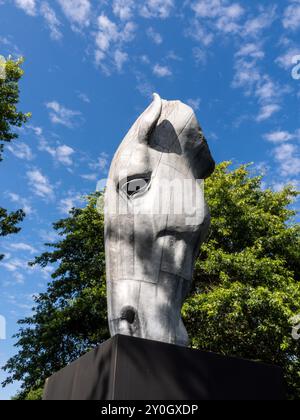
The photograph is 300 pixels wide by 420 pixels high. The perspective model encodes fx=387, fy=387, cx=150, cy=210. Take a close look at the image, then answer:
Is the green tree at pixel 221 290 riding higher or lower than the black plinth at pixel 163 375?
higher

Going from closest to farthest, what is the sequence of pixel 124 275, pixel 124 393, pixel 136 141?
pixel 124 393 → pixel 124 275 → pixel 136 141

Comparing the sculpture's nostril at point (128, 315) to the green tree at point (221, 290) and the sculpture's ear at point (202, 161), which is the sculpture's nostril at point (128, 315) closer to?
the sculpture's ear at point (202, 161)

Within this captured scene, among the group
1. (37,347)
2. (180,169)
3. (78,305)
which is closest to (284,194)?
(78,305)

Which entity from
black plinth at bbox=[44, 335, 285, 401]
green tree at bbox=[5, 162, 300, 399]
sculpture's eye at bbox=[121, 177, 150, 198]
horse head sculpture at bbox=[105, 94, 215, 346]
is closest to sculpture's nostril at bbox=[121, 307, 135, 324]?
horse head sculpture at bbox=[105, 94, 215, 346]

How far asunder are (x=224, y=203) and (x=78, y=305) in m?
7.18

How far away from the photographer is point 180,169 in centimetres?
484

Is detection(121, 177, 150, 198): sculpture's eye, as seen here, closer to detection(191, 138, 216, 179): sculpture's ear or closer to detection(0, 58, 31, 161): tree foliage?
detection(191, 138, 216, 179): sculpture's ear

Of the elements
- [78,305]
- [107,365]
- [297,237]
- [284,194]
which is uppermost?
[284,194]

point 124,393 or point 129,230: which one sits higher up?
point 129,230

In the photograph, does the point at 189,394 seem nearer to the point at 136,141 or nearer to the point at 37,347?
the point at 136,141

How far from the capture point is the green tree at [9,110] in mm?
12211

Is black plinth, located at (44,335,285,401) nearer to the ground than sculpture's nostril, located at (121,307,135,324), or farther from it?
nearer to the ground

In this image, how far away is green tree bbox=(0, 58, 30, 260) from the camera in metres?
12.2

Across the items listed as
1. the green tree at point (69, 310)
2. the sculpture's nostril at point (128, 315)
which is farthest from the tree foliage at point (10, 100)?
the sculpture's nostril at point (128, 315)
